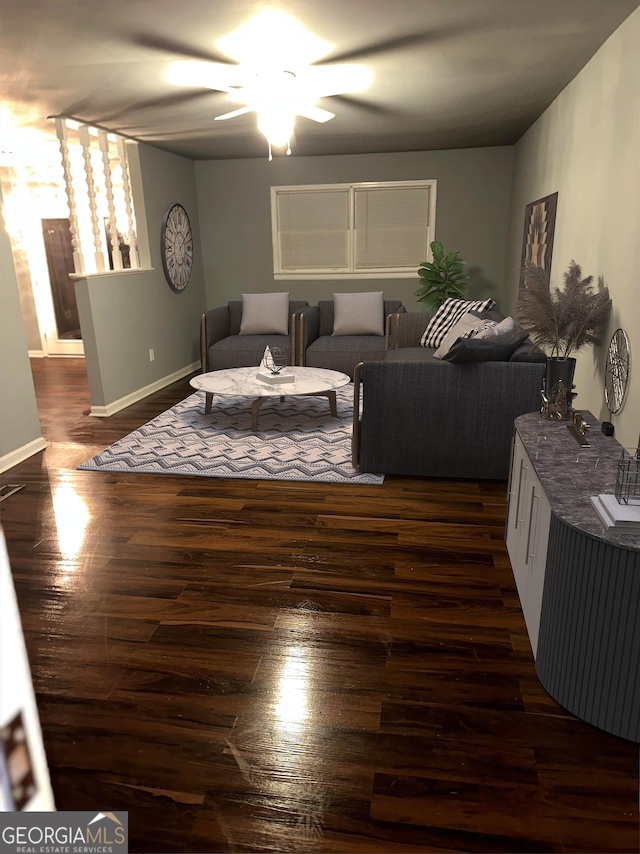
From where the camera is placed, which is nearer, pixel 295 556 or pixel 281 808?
pixel 281 808

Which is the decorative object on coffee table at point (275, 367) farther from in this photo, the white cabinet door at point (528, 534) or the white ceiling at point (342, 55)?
the white cabinet door at point (528, 534)

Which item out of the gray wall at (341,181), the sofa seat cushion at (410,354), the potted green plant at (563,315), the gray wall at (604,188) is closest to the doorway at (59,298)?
the gray wall at (341,181)

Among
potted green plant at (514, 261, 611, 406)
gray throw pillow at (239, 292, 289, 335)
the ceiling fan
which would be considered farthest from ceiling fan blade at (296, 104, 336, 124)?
gray throw pillow at (239, 292, 289, 335)

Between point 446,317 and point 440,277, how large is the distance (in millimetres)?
1273

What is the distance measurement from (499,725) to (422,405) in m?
1.95

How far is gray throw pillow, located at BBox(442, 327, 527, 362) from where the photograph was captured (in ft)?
10.8

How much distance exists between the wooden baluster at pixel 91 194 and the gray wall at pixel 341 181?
219 cm

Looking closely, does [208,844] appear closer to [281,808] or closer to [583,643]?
[281,808]

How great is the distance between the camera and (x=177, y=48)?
2.99 metres

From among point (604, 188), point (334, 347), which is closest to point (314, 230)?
point (334, 347)

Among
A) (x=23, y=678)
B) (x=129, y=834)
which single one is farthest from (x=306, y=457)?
(x=23, y=678)

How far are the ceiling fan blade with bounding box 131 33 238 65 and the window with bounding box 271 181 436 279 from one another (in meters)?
3.79

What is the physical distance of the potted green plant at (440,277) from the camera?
20.9 feet

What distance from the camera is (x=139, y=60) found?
3201mm
